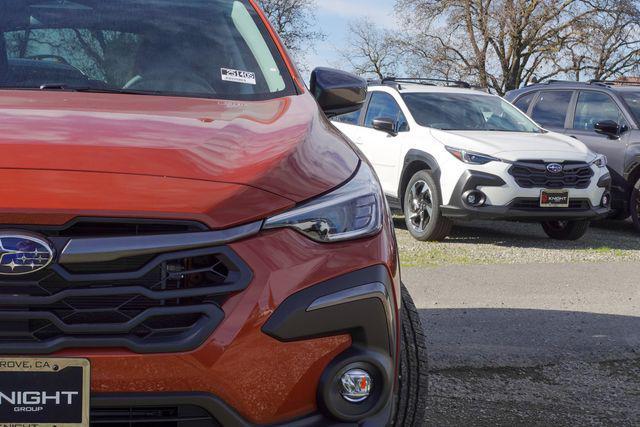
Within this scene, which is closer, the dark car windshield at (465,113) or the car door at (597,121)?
the dark car windshield at (465,113)

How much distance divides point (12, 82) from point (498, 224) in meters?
8.70

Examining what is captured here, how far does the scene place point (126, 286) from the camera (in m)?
1.87

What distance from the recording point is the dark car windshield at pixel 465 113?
30.8ft

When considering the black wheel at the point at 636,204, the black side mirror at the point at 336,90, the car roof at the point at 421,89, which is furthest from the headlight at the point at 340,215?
the black wheel at the point at 636,204

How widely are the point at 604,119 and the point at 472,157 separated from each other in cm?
258

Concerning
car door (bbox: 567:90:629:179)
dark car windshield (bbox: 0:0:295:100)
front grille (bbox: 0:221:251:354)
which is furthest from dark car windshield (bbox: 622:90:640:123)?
front grille (bbox: 0:221:251:354)

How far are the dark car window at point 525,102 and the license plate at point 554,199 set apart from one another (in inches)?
119

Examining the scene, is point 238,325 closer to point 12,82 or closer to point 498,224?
point 12,82

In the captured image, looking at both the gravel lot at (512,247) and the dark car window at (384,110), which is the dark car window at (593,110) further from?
the dark car window at (384,110)

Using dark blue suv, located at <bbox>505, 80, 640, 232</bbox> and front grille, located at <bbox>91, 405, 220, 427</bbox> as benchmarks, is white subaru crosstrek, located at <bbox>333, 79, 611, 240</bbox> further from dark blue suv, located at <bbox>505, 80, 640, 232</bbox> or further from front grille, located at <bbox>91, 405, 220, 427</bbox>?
front grille, located at <bbox>91, 405, 220, 427</bbox>

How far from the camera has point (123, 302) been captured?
74.1 inches

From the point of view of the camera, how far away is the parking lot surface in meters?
3.60

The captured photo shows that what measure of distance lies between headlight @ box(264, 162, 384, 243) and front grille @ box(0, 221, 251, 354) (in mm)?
202

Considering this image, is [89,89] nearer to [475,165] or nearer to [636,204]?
[475,165]
